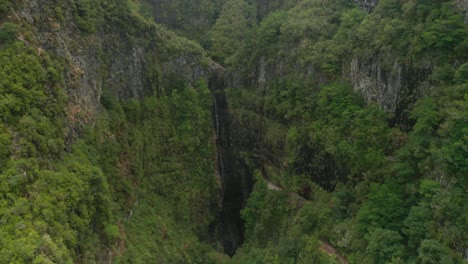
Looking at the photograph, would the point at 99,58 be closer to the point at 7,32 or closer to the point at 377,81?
the point at 7,32

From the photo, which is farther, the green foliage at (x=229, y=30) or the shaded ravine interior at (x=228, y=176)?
the green foliage at (x=229, y=30)

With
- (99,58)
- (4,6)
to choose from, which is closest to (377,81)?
(99,58)

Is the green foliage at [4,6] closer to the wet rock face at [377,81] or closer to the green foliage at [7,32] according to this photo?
the green foliage at [7,32]

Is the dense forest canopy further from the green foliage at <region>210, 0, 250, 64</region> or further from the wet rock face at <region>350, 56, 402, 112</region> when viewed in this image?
the green foliage at <region>210, 0, 250, 64</region>

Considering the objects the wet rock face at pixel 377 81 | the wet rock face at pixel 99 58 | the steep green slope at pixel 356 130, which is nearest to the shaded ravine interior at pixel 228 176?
the steep green slope at pixel 356 130

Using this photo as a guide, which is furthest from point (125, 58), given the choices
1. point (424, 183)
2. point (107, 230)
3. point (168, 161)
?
point (424, 183)

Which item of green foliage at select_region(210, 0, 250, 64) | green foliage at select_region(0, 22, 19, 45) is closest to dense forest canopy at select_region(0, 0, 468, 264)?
green foliage at select_region(0, 22, 19, 45)

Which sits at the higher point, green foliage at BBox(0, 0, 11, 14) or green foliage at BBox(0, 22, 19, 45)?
green foliage at BBox(0, 0, 11, 14)
